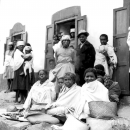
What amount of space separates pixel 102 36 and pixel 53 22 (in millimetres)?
2647

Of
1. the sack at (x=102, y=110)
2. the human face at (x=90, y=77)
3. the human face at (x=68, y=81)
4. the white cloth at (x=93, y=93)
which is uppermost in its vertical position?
the human face at (x=90, y=77)

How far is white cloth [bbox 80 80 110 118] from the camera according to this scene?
411 cm

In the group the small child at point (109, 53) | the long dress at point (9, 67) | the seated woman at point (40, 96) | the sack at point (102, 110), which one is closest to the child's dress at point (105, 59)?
the small child at point (109, 53)

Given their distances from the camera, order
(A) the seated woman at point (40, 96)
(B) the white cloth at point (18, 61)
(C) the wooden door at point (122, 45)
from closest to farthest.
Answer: (A) the seated woman at point (40, 96) → (C) the wooden door at point (122, 45) → (B) the white cloth at point (18, 61)

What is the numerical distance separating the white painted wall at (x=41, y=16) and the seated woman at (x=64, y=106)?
2.59m

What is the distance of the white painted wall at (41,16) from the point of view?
6793 millimetres

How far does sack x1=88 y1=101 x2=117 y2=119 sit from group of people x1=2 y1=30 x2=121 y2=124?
0.74 feet

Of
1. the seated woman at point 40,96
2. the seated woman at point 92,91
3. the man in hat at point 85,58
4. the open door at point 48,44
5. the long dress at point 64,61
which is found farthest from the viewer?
the open door at point 48,44

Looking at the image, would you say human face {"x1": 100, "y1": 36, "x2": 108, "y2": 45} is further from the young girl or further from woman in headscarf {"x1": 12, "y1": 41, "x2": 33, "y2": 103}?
woman in headscarf {"x1": 12, "y1": 41, "x2": 33, "y2": 103}

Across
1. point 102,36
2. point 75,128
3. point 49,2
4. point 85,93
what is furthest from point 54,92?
point 49,2

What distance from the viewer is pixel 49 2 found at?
8.70 meters

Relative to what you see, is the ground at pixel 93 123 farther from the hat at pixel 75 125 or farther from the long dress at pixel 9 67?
the long dress at pixel 9 67

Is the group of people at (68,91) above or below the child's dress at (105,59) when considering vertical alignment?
below

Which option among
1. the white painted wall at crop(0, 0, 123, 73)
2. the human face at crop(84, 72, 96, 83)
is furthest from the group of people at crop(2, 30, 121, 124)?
the white painted wall at crop(0, 0, 123, 73)
